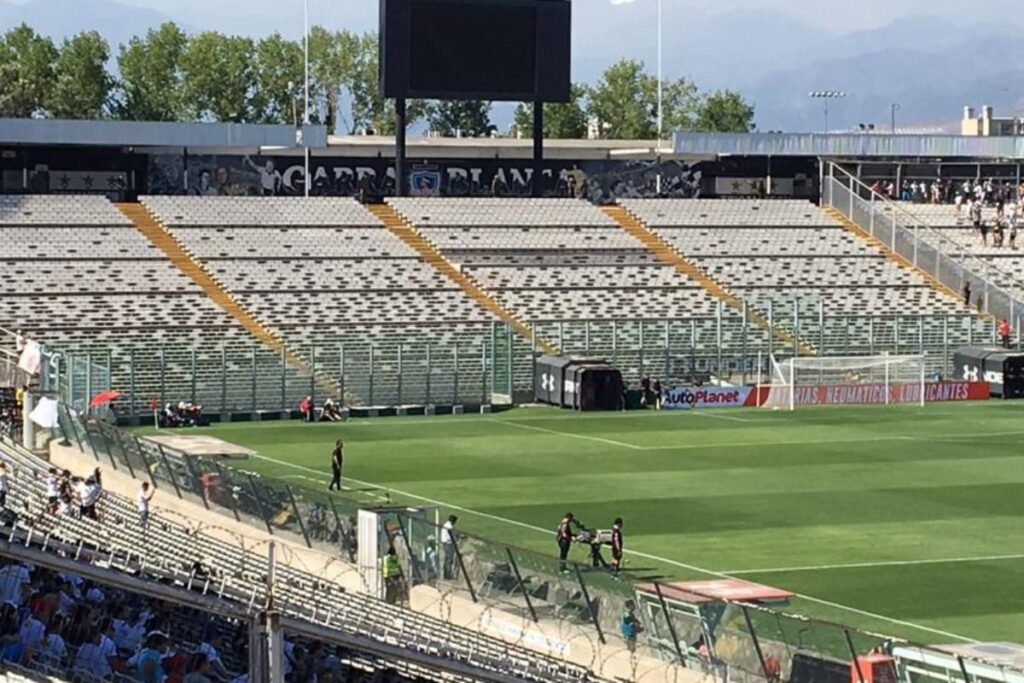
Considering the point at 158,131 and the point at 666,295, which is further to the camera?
the point at 158,131

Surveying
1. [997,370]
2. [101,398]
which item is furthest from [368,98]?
[101,398]

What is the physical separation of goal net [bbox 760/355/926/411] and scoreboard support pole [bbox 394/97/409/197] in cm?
1941

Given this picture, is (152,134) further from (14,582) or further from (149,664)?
(149,664)

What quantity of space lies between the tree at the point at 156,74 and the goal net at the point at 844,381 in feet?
319

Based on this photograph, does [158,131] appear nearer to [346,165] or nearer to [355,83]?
[346,165]

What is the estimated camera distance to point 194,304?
76.8 m

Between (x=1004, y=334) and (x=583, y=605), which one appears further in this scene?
(x=1004, y=334)

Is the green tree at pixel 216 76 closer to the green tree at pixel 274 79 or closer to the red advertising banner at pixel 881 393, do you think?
the green tree at pixel 274 79

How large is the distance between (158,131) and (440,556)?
190 ft

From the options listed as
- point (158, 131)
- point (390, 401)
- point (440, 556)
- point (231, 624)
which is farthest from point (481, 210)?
point (231, 624)

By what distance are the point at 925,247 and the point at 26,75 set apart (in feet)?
278

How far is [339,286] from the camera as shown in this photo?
266 ft

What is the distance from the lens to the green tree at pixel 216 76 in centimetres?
16529

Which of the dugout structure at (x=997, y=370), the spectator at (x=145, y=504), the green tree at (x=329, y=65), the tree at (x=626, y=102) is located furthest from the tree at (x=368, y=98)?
the spectator at (x=145, y=504)
